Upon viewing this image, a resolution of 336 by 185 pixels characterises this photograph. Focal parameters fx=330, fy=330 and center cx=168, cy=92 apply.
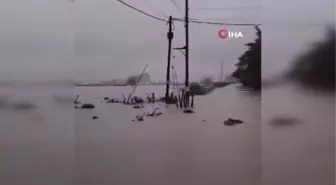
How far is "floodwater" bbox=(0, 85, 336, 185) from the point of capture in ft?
6.48

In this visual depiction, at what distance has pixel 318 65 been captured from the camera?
1981mm

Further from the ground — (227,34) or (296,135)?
(227,34)

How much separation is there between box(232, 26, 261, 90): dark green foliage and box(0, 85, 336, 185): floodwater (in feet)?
0.23

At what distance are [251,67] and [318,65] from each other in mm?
409

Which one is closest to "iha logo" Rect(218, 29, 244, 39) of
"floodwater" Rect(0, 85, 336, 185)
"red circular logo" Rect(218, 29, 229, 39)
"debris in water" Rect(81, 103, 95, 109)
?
"red circular logo" Rect(218, 29, 229, 39)

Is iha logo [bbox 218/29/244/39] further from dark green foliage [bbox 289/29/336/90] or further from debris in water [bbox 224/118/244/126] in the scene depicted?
debris in water [bbox 224/118/244/126]

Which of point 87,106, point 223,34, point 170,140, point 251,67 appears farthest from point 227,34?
point 87,106

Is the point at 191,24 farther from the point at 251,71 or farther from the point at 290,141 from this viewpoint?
the point at 290,141

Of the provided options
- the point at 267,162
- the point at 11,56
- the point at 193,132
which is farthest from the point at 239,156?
the point at 11,56

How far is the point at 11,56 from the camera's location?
2.02m

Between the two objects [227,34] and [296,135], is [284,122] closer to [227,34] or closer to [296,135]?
[296,135]

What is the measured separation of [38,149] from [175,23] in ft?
3.72

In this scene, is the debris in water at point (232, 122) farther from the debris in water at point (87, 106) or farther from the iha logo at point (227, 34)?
the debris in water at point (87, 106)

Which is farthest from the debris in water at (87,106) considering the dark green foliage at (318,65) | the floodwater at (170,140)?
the dark green foliage at (318,65)
